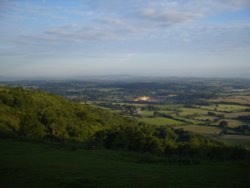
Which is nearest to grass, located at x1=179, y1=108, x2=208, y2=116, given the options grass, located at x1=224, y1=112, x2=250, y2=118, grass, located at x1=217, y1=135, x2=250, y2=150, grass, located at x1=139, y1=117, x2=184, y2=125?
grass, located at x1=224, y1=112, x2=250, y2=118

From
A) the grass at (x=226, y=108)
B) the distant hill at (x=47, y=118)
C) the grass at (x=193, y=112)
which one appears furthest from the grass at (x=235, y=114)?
the distant hill at (x=47, y=118)

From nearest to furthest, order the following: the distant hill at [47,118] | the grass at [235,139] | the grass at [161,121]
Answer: the distant hill at [47,118] → the grass at [235,139] → the grass at [161,121]

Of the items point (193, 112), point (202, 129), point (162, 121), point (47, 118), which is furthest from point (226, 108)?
point (47, 118)

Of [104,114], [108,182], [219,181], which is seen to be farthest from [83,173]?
[104,114]

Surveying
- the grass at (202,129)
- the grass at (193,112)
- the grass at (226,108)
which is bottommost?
the grass at (202,129)

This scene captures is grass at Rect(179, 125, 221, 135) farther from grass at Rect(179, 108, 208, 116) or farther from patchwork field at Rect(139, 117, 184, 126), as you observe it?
grass at Rect(179, 108, 208, 116)

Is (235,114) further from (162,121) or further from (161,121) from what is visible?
(161,121)

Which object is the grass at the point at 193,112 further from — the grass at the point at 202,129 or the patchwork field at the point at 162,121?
the grass at the point at 202,129

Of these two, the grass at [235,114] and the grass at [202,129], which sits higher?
the grass at [235,114]

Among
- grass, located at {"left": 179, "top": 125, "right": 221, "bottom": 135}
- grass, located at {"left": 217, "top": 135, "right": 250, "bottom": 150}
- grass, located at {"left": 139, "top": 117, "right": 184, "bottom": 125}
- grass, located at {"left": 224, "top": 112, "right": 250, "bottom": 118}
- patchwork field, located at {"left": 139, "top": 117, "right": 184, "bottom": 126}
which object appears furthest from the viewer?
grass, located at {"left": 224, "top": 112, "right": 250, "bottom": 118}

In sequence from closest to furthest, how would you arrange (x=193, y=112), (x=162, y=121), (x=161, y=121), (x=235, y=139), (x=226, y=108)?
(x=235, y=139) → (x=162, y=121) → (x=161, y=121) → (x=193, y=112) → (x=226, y=108)

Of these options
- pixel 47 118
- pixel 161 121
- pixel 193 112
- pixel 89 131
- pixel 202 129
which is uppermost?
pixel 47 118

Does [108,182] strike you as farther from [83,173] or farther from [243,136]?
[243,136]

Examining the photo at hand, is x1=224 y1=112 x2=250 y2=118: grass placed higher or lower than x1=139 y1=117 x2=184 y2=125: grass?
higher
